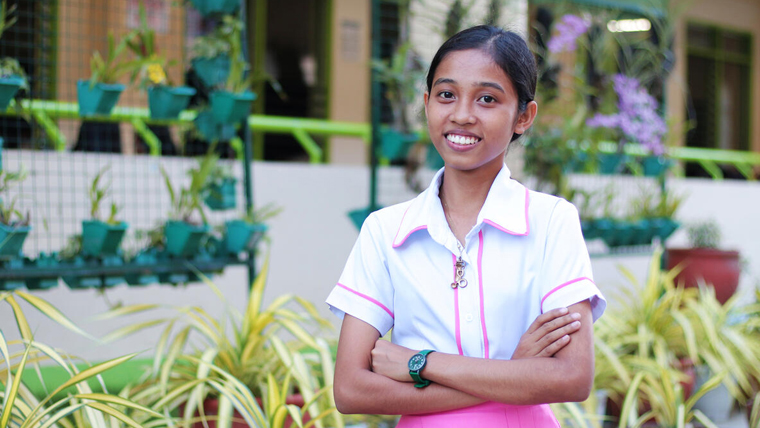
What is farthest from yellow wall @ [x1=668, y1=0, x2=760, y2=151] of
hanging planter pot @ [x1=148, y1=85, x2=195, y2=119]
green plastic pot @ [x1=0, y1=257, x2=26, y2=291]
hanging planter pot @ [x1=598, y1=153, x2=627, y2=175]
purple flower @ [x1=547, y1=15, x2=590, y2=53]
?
green plastic pot @ [x1=0, y1=257, x2=26, y2=291]

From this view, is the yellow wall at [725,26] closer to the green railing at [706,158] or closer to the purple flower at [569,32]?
the green railing at [706,158]

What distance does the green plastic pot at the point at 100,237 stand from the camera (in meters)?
2.62

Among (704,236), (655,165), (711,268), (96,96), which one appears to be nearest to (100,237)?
(96,96)

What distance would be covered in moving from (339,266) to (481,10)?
5.27ft

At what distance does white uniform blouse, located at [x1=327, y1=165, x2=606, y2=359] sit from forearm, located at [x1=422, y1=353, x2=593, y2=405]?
69mm

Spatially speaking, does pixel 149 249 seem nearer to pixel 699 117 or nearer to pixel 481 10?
pixel 481 10

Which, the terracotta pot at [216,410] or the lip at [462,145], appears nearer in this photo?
the lip at [462,145]

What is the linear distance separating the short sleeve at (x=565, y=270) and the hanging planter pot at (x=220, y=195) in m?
1.95

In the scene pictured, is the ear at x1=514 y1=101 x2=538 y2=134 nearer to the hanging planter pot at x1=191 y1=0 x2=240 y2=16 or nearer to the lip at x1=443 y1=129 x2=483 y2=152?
the lip at x1=443 y1=129 x2=483 y2=152

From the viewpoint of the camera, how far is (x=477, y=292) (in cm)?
126

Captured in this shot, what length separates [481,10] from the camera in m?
3.65

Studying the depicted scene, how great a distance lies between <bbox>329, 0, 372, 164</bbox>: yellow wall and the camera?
7.34 meters

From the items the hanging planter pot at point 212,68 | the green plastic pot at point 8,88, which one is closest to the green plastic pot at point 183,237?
the hanging planter pot at point 212,68

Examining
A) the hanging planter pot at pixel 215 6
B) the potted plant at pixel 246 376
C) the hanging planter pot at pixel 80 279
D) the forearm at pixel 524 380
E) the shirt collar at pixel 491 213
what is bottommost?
the potted plant at pixel 246 376
